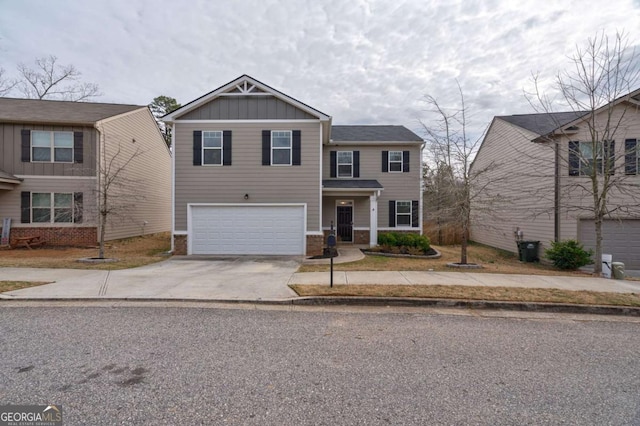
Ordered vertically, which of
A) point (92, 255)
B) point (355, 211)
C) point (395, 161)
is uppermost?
point (395, 161)

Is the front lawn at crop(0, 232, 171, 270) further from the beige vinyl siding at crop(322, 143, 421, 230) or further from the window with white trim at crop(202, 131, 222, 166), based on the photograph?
the beige vinyl siding at crop(322, 143, 421, 230)

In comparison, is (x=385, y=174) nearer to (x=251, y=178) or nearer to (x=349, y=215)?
(x=349, y=215)

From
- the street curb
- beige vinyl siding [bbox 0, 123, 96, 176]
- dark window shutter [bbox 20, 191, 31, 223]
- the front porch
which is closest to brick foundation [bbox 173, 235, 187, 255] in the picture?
beige vinyl siding [bbox 0, 123, 96, 176]

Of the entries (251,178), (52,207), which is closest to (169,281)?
(251,178)

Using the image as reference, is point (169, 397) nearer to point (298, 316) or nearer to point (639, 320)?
point (298, 316)

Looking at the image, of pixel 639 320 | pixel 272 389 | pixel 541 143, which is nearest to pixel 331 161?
pixel 541 143

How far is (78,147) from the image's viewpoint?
14.7 m

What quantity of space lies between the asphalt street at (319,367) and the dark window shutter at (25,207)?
478 inches

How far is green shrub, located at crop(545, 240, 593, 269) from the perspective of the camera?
10461mm

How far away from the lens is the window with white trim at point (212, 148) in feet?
42.1

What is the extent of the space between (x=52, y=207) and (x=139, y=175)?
14.7 feet

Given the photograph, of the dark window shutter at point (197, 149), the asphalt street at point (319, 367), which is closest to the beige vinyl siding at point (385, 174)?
the dark window shutter at point (197, 149)

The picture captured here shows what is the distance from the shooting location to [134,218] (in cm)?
1730

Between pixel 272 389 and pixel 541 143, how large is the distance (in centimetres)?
1475
